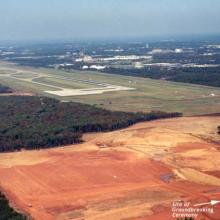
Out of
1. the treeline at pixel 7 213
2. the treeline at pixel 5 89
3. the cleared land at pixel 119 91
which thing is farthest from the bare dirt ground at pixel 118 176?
the treeline at pixel 5 89

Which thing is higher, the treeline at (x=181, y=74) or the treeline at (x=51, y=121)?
the treeline at (x=51, y=121)

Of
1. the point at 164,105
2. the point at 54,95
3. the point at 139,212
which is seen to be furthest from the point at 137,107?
the point at 139,212

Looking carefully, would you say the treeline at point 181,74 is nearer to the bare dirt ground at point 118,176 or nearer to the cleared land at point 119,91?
the cleared land at point 119,91

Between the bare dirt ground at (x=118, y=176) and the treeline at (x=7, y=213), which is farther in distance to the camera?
the bare dirt ground at (x=118, y=176)

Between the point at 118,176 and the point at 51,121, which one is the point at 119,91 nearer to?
the point at 51,121

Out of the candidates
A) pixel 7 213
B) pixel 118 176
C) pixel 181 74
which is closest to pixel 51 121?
pixel 118 176
